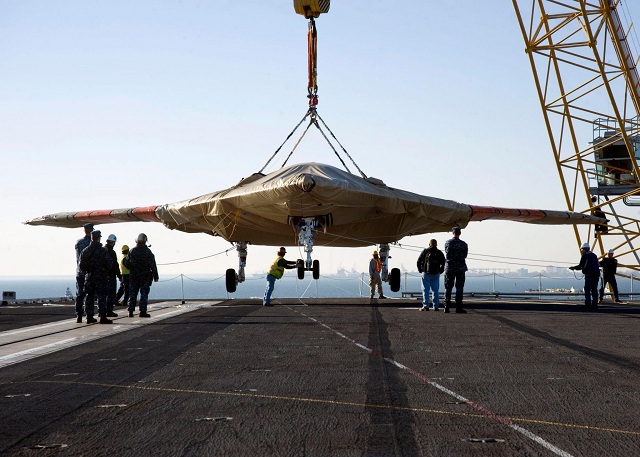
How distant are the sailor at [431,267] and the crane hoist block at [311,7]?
11.7 metres

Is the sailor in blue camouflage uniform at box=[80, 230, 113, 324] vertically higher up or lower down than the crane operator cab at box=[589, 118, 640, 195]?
lower down

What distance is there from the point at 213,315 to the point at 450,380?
11.8m

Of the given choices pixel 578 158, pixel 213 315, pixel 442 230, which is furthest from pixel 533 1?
pixel 213 315

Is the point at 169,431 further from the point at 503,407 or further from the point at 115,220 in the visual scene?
the point at 115,220

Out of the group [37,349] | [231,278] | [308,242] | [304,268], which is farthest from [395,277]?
[37,349]

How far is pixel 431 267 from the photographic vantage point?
2069 centimetres

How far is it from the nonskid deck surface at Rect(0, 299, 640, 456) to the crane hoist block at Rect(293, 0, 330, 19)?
58.0 feet

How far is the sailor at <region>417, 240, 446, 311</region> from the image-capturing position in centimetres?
2069

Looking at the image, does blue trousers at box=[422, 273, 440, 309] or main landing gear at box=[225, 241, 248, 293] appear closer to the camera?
blue trousers at box=[422, 273, 440, 309]

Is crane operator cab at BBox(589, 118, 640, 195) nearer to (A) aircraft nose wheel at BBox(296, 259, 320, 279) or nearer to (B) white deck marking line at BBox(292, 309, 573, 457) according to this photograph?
(A) aircraft nose wheel at BBox(296, 259, 320, 279)

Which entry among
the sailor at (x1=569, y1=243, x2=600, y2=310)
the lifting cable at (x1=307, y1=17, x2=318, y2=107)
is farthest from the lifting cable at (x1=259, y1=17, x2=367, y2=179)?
the sailor at (x1=569, y1=243, x2=600, y2=310)

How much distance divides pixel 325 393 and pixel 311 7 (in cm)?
2315

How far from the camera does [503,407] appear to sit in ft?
21.2

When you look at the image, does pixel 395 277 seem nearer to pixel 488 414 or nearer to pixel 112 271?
pixel 112 271
